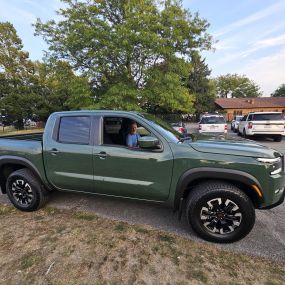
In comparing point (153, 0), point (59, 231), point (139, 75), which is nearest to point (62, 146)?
point (59, 231)

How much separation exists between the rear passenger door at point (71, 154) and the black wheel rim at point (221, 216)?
5.89 feet

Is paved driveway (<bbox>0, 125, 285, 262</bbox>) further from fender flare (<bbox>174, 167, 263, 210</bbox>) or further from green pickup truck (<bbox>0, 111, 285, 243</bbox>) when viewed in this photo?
fender flare (<bbox>174, 167, 263, 210</bbox>)

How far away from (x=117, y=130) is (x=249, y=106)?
49.2 meters

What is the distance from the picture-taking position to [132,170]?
337 cm

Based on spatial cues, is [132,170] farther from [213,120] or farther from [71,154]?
[213,120]

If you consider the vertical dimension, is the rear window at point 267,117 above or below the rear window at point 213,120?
above

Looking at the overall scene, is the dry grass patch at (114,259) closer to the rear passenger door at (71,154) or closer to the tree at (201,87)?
the rear passenger door at (71,154)

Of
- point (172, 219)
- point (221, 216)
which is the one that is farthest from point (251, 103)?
point (221, 216)

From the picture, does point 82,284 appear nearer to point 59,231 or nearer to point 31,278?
point 31,278

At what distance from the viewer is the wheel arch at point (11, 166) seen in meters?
4.04

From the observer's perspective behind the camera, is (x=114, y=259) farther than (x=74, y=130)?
No

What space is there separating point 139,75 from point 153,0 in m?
5.47

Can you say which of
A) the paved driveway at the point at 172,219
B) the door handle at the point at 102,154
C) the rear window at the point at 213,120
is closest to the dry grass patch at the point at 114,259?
the paved driveway at the point at 172,219

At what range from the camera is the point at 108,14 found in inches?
695
